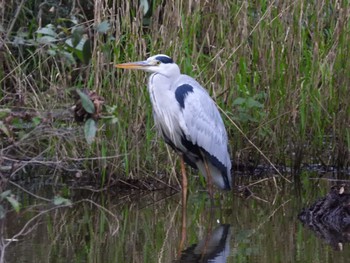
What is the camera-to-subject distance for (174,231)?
6.46 meters

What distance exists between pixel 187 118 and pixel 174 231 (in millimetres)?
1512

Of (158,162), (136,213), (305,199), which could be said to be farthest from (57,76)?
(305,199)

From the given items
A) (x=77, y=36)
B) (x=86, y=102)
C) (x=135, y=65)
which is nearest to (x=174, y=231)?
(x=135, y=65)

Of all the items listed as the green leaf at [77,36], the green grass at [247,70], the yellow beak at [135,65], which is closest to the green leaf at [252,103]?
the green grass at [247,70]

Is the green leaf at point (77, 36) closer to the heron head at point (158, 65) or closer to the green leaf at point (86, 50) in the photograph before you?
the green leaf at point (86, 50)

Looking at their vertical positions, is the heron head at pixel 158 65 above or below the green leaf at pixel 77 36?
below

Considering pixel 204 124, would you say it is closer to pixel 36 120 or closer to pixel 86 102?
pixel 36 120

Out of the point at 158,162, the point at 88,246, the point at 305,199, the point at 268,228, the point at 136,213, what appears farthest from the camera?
the point at 158,162

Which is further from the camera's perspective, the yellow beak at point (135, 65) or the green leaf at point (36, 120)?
the yellow beak at point (135, 65)

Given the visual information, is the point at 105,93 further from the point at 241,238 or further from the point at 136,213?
the point at 241,238

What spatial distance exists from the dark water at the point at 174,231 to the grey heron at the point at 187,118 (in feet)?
0.99

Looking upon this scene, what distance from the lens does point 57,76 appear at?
8148mm

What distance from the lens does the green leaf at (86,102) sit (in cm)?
409

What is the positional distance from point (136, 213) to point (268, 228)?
3.52 ft
